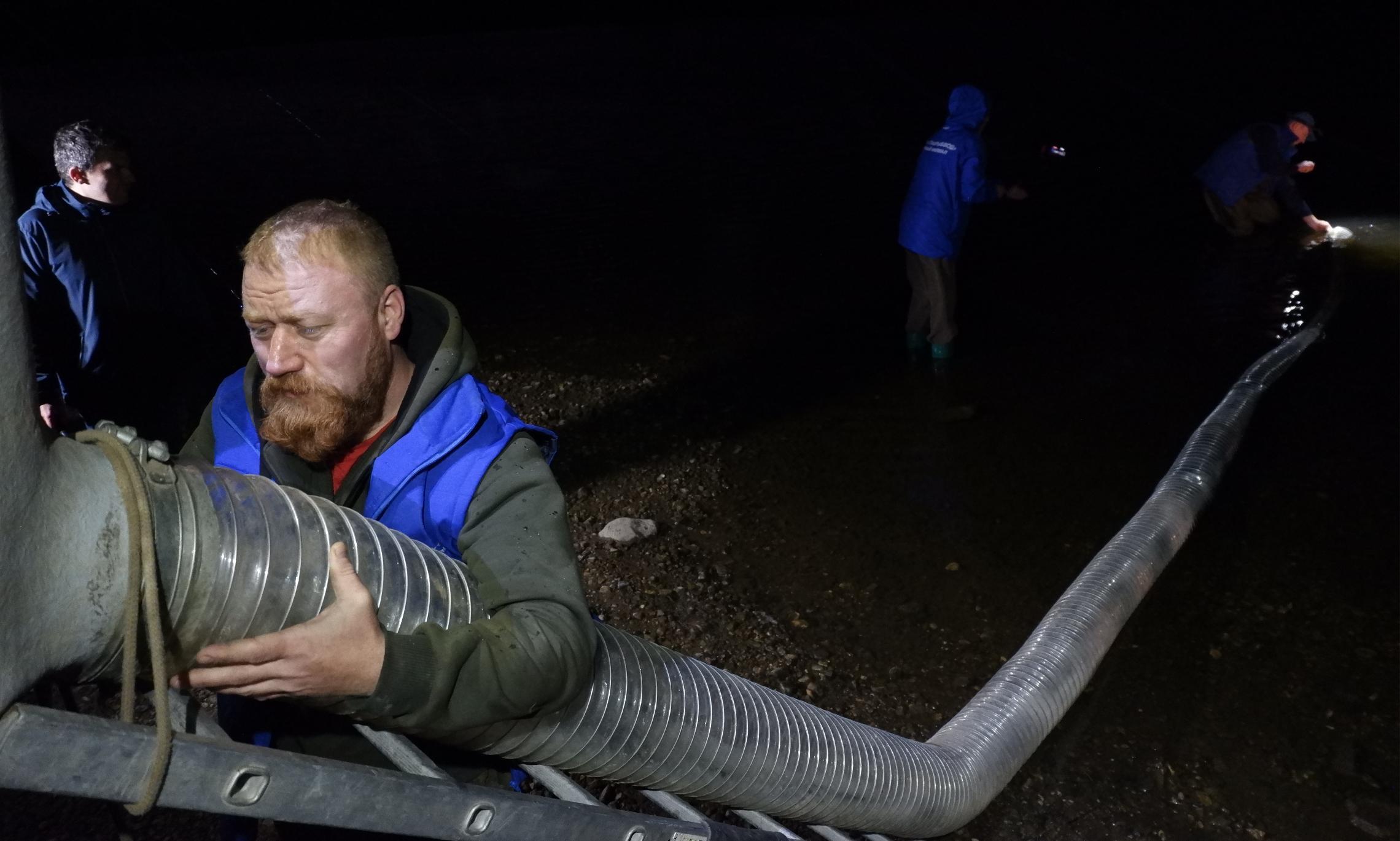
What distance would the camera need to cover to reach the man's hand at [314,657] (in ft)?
4.39

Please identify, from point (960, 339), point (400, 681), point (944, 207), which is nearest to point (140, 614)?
point (400, 681)

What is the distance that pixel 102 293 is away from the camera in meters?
4.23

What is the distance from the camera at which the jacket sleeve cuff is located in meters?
1.43

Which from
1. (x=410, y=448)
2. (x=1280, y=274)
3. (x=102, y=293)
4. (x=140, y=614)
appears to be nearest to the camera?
(x=140, y=614)

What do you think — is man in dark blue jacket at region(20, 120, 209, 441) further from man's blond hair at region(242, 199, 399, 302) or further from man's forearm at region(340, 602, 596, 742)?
man's forearm at region(340, 602, 596, 742)

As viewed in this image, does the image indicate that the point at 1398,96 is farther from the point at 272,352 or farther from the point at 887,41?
the point at 272,352

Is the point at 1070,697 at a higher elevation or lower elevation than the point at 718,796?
lower

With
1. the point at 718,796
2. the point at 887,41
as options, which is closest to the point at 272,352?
the point at 718,796

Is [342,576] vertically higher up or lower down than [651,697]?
higher up

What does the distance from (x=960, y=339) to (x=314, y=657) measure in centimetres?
671

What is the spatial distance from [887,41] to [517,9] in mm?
7685

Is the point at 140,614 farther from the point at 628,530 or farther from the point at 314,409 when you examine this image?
the point at 628,530

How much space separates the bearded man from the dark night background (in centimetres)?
142

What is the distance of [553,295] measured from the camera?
834 cm
